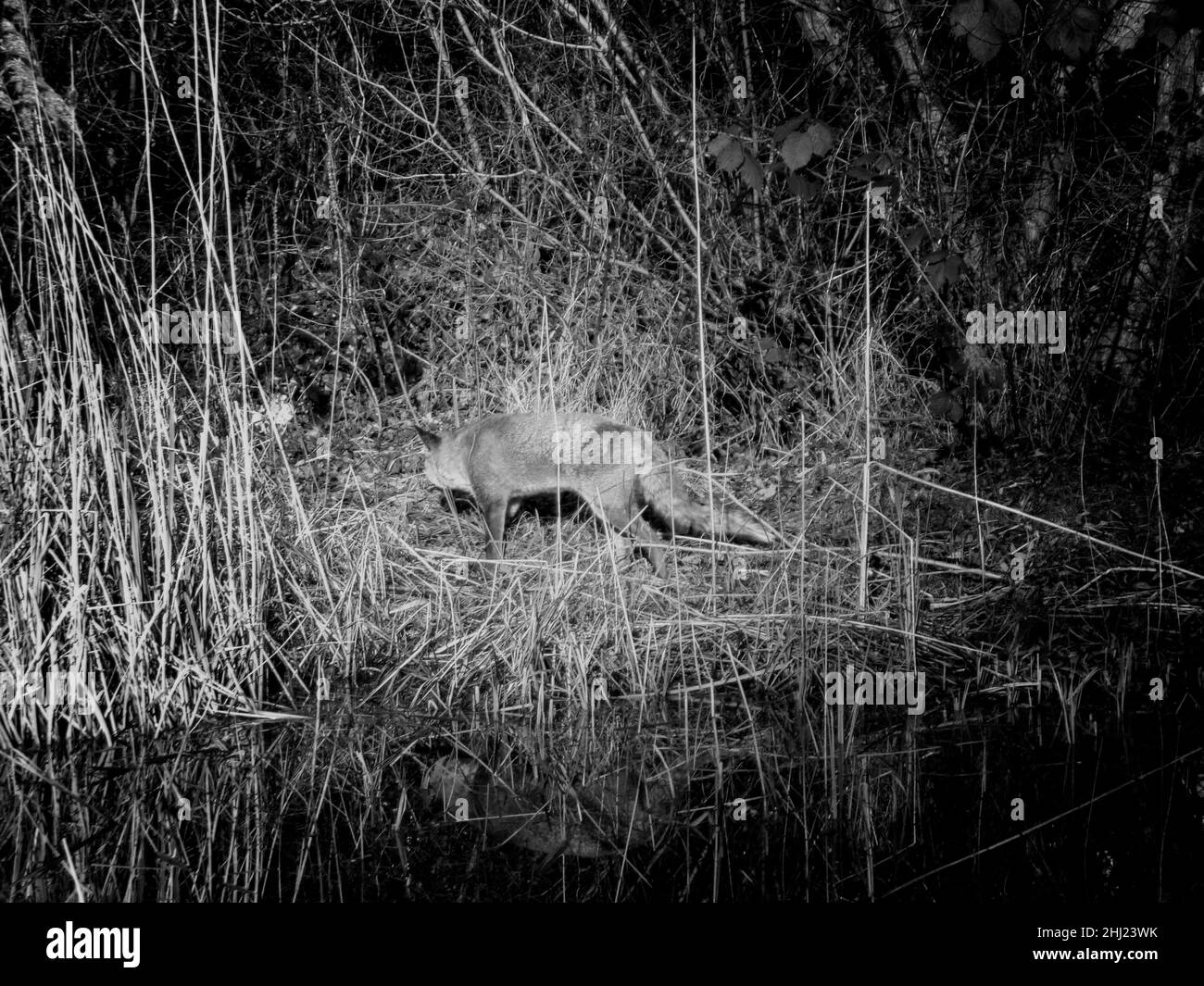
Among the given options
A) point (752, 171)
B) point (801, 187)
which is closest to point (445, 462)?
point (752, 171)

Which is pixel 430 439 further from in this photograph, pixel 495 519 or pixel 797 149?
pixel 797 149

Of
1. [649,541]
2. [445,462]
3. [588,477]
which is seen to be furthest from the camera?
[445,462]

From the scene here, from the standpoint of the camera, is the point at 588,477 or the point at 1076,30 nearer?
the point at 1076,30

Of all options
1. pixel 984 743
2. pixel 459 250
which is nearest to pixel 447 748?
pixel 984 743

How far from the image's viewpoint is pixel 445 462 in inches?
214

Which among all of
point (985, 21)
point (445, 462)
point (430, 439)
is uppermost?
point (985, 21)

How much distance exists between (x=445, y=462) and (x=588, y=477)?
29.4 inches

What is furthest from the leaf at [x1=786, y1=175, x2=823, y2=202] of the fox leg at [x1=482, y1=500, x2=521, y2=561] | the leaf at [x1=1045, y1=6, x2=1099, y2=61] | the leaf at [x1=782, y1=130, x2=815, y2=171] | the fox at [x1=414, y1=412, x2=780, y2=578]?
the fox leg at [x1=482, y1=500, x2=521, y2=561]

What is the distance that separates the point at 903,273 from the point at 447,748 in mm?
4364

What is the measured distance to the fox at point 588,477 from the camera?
4906mm

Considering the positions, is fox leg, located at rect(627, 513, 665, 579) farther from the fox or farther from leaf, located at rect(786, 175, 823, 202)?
leaf, located at rect(786, 175, 823, 202)

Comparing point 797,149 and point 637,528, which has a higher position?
point 797,149
